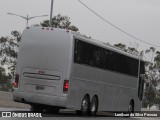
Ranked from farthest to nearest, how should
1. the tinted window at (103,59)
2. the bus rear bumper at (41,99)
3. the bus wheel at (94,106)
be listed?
1. the bus wheel at (94,106)
2. the tinted window at (103,59)
3. the bus rear bumper at (41,99)

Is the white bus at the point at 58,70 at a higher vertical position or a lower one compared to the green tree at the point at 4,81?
lower

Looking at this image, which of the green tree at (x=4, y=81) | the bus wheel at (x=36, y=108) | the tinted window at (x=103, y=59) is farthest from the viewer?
the green tree at (x=4, y=81)

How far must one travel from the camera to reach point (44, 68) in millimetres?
21047

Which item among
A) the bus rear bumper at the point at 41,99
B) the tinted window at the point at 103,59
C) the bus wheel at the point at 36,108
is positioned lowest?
the bus wheel at the point at 36,108

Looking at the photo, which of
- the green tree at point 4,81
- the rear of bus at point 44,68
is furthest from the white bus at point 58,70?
the green tree at point 4,81

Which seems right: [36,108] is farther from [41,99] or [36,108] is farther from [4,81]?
[4,81]

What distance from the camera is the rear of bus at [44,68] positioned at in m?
20.8

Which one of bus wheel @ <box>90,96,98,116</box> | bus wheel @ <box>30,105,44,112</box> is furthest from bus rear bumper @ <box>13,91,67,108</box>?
bus wheel @ <box>90,96,98,116</box>

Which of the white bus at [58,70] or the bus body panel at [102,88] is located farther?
the bus body panel at [102,88]

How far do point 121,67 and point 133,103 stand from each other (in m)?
3.70

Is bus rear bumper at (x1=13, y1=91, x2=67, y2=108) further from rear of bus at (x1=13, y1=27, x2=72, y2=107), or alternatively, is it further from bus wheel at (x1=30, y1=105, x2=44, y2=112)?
bus wheel at (x1=30, y1=105, x2=44, y2=112)

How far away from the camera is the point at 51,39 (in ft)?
70.0

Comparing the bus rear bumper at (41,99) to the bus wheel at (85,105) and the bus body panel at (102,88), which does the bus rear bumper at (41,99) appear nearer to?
the bus body panel at (102,88)

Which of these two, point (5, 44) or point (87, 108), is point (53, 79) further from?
point (5, 44)
